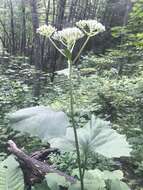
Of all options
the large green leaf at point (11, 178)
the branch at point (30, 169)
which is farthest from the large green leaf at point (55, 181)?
the branch at point (30, 169)

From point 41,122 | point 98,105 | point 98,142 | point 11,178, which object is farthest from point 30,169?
point 98,105

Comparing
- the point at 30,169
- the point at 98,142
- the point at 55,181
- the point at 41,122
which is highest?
the point at 41,122

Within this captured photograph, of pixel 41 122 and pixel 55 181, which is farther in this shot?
pixel 55 181

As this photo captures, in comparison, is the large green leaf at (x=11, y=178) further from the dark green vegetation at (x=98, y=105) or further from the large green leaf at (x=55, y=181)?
the large green leaf at (x=55, y=181)

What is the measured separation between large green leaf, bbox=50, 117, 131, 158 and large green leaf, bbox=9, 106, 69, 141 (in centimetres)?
21

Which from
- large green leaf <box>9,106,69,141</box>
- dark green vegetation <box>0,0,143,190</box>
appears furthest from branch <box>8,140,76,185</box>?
large green leaf <box>9,106,69,141</box>

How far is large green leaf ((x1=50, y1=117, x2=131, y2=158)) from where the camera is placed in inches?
63.0

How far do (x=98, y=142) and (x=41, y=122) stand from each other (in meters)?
0.36

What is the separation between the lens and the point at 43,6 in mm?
11898

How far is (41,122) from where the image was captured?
1398 mm

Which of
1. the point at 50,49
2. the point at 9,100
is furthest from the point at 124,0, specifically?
the point at 9,100

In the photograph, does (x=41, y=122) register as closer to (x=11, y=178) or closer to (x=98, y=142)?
(x=98, y=142)

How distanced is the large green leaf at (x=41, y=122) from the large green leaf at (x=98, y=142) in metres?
0.21

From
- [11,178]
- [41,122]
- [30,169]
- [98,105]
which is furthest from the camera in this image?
[98,105]
